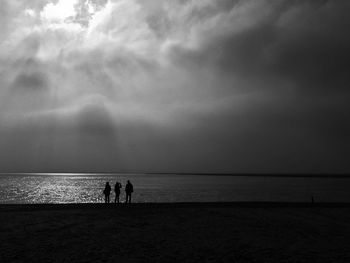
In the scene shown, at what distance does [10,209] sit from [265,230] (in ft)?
57.5

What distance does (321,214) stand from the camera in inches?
878

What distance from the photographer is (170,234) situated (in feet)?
49.2

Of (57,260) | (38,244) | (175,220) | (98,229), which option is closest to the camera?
(57,260)

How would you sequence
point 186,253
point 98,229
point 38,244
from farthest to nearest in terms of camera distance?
point 98,229 → point 38,244 → point 186,253

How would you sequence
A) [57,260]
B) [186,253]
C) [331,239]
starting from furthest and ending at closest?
[331,239] < [186,253] < [57,260]

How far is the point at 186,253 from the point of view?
1172 cm

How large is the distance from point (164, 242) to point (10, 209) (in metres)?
14.3

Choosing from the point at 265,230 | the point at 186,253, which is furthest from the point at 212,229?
the point at 186,253

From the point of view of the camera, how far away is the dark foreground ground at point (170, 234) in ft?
37.3

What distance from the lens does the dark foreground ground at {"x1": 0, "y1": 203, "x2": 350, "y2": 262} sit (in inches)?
448

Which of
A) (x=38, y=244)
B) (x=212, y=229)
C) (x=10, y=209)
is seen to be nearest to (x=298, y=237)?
(x=212, y=229)

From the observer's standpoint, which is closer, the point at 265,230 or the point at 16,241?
the point at 16,241

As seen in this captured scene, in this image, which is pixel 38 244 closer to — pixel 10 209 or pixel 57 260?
pixel 57 260

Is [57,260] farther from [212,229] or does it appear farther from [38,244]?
[212,229]
